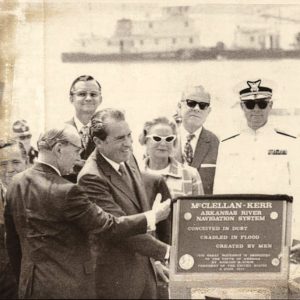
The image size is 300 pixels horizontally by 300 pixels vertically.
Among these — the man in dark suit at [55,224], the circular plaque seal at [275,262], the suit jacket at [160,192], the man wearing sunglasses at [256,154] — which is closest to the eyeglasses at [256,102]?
the man wearing sunglasses at [256,154]

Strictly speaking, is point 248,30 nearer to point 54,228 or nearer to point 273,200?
point 273,200

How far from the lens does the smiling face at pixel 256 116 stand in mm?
4270

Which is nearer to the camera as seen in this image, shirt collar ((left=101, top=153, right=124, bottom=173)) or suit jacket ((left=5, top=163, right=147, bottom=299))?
suit jacket ((left=5, top=163, right=147, bottom=299))

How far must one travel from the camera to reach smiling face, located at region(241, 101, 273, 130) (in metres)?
4.27

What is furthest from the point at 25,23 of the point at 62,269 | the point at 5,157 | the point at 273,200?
the point at 273,200

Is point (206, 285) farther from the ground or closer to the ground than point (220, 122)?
closer to the ground

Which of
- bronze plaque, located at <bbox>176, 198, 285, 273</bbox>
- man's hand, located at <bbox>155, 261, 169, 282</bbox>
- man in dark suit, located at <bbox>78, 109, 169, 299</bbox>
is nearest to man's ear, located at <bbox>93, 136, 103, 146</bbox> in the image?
man in dark suit, located at <bbox>78, 109, 169, 299</bbox>

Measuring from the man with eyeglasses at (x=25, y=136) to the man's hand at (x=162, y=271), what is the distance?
3.46ft

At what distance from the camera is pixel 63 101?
421cm

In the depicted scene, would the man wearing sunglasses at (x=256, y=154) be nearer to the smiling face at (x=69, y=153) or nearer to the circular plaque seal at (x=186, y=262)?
the circular plaque seal at (x=186, y=262)

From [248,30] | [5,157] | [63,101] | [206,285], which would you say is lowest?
[206,285]

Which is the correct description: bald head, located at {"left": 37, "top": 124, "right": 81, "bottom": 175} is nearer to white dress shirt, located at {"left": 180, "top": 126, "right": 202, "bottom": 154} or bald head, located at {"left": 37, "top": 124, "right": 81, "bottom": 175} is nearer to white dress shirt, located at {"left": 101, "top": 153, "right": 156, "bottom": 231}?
white dress shirt, located at {"left": 101, "top": 153, "right": 156, "bottom": 231}

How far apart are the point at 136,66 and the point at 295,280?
5.75 feet

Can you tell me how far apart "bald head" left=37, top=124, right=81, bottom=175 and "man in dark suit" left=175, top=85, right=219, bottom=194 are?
26.5 inches
